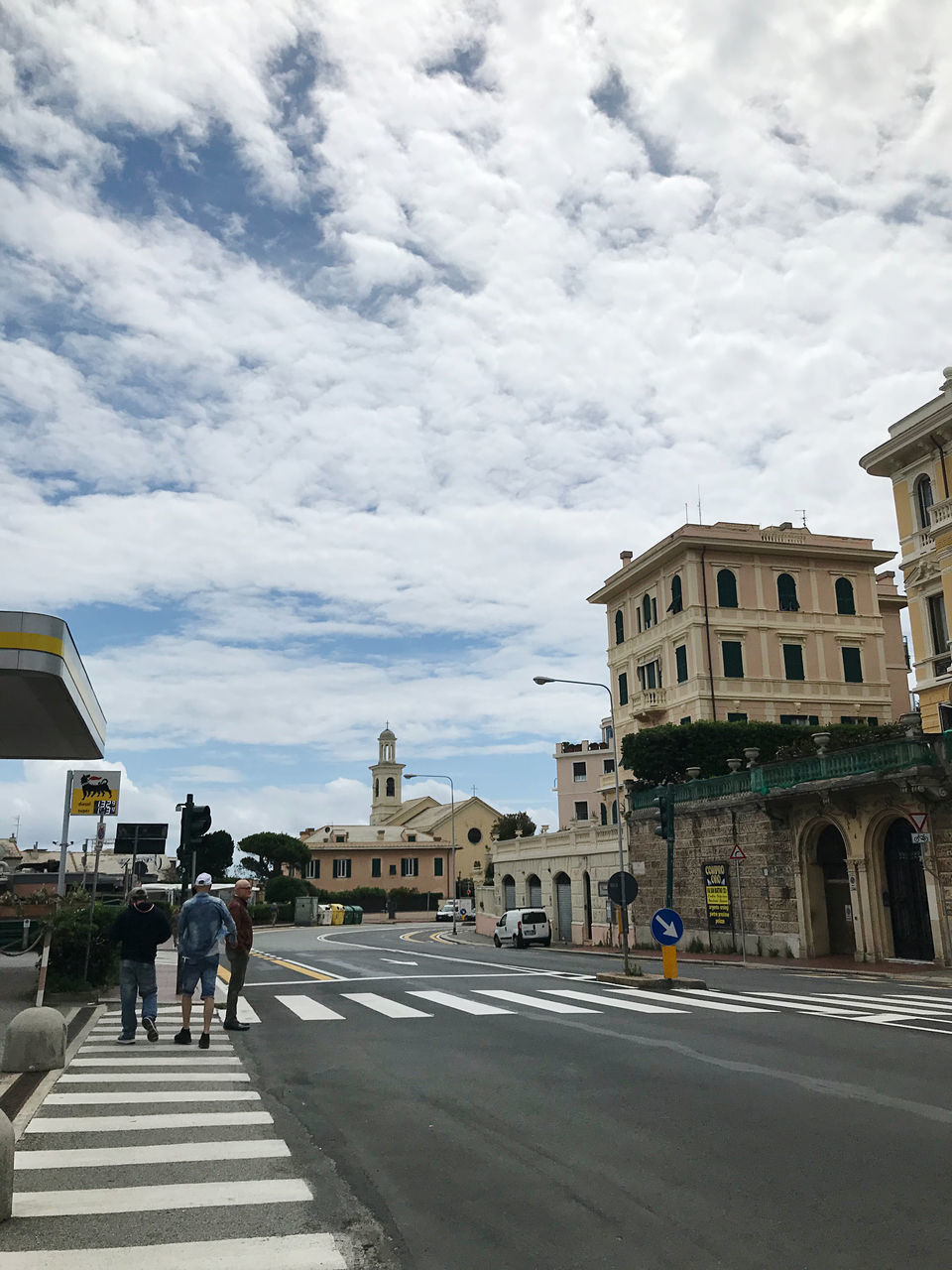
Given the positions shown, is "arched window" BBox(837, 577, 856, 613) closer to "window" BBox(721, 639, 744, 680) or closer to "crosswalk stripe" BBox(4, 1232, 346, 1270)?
"window" BBox(721, 639, 744, 680)

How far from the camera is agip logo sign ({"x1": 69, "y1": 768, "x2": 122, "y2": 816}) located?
24058 mm

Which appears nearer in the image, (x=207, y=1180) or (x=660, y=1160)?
(x=207, y=1180)

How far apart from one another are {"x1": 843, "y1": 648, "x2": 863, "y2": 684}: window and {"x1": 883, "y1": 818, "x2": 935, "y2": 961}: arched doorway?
2272 cm

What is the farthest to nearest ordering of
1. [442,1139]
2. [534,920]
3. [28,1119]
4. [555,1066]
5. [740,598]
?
1. [740,598]
2. [534,920]
3. [555,1066]
4. [28,1119]
5. [442,1139]

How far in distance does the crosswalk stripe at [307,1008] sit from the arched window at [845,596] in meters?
39.1

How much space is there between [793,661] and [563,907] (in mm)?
15463

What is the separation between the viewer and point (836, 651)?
48.7 metres

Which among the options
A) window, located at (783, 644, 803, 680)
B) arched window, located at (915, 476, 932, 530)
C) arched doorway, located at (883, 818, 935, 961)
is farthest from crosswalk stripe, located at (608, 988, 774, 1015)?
window, located at (783, 644, 803, 680)

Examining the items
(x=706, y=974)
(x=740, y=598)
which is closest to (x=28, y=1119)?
(x=706, y=974)

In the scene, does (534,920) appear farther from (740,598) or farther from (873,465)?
(873,465)

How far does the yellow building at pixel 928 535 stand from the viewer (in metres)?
30.0

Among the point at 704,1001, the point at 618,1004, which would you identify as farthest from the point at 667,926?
the point at 618,1004

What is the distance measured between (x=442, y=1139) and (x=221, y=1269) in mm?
2537

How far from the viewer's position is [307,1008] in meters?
14.7
